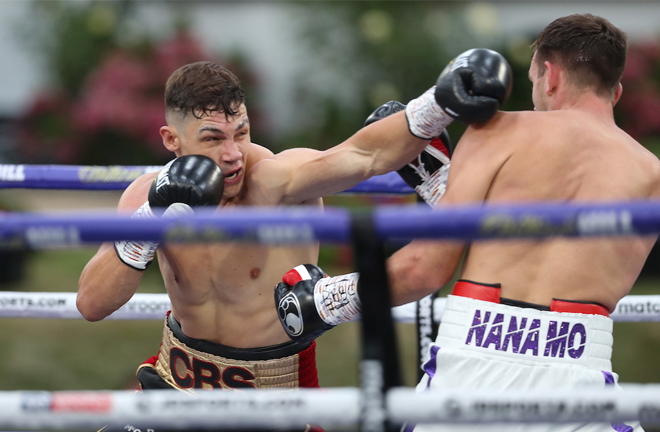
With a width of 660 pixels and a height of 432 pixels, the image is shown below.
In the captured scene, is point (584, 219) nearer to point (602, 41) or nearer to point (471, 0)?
point (602, 41)

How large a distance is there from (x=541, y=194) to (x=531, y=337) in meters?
0.33

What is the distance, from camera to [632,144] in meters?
1.65

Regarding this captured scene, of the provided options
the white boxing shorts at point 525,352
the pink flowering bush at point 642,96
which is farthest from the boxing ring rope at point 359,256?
the pink flowering bush at point 642,96

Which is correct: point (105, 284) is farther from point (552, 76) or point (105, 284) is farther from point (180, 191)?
point (552, 76)

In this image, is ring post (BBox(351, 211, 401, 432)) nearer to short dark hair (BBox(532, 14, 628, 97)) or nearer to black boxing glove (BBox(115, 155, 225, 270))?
black boxing glove (BBox(115, 155, 225, 270))

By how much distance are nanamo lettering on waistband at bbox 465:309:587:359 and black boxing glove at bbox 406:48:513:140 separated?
1.60 ft

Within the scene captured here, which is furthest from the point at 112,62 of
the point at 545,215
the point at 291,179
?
the point at 545,215

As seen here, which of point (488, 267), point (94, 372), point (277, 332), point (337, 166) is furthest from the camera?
point (94, 372)

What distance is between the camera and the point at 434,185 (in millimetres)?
1945

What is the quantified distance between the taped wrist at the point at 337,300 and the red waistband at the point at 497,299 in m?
0.26

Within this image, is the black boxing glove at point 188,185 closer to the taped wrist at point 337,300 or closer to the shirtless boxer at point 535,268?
the taped wrist at point 337,300

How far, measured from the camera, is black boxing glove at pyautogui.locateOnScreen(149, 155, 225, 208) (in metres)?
1.76

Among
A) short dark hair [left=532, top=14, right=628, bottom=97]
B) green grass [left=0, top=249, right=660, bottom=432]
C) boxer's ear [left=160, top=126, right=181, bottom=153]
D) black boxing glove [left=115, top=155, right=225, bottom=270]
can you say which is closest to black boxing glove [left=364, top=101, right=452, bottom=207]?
short dark hair [left=532, top=14, right=628, bottom=97]

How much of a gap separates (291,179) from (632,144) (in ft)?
3.08
